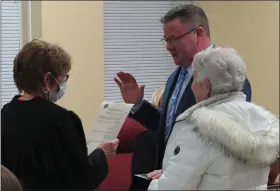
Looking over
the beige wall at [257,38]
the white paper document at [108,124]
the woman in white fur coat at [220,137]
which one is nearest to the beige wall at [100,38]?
the beige wall at [257,38]

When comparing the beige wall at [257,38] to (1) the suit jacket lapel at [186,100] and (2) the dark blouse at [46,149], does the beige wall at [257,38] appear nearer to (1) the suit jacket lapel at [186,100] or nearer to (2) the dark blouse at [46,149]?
(1) the suit jacket lapel at [186,100]

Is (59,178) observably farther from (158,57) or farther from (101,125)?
(158,57)

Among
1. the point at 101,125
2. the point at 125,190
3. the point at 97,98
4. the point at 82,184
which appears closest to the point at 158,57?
the point at 97,98

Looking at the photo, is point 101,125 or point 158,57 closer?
Answer: point 101,125

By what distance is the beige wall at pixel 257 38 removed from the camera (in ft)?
13.3

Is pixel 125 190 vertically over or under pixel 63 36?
under

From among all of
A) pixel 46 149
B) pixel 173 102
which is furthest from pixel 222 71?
pixel 46 149

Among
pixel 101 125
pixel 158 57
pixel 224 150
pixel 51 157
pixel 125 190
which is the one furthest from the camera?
pixel 158 57

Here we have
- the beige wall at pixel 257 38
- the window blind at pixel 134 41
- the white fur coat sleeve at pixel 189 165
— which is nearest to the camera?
Answer: the white fur coat sleeve at pixel 189 165

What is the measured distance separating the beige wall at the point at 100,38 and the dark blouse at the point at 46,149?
134cm

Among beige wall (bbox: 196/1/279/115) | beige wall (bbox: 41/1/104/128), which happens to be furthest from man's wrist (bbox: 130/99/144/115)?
beige wall (bbox: 196/1/279/115)

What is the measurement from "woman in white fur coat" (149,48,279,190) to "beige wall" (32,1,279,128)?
5.24 feet

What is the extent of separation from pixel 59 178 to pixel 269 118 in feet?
2.49

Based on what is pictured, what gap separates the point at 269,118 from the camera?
189cm
